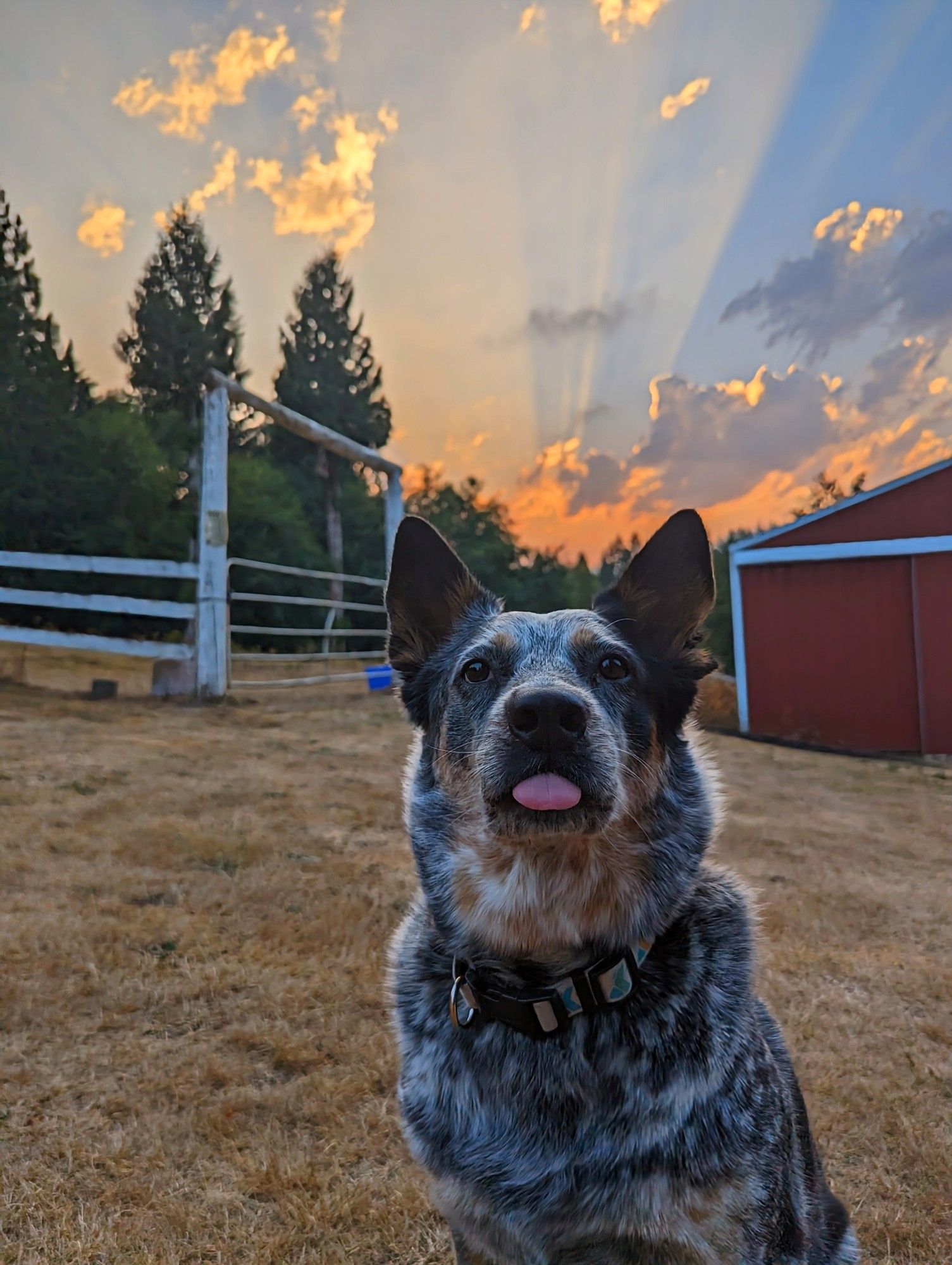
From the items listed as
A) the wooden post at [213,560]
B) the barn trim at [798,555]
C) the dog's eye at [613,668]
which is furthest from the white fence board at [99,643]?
the barn trim at [798,555]

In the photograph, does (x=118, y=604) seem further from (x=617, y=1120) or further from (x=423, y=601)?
(x=617, y=1120)

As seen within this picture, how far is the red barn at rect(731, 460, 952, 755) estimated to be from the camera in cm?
1187

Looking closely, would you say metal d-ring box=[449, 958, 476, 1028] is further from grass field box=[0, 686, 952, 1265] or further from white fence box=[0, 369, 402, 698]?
white fence box=[0, 369, 402, 698]

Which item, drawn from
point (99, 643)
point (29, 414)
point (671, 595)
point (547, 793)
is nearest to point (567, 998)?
point (547, 793)

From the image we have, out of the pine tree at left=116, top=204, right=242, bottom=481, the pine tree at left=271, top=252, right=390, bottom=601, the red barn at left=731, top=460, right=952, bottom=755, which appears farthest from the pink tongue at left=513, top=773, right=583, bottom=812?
the pine tree at left=271, top=252, right=390, bottom=601

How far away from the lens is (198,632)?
30.1ft

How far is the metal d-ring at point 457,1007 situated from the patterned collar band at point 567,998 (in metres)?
0.04

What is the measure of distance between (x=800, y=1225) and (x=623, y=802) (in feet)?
3.34

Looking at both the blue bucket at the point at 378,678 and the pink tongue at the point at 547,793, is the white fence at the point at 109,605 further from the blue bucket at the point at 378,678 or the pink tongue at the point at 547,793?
the pink tongue at the point at 547,793

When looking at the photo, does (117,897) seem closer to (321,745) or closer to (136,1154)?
(136,1154)

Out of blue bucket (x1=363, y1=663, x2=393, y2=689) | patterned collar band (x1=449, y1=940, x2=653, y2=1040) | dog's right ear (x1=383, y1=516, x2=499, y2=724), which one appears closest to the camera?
patterned collar band (x1=449, y1=940, x2=653, y2=1040)

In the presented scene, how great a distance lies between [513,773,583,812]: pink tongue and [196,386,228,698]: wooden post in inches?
310

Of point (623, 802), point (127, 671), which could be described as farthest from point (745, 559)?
point (623, 802)

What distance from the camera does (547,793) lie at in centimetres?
193
